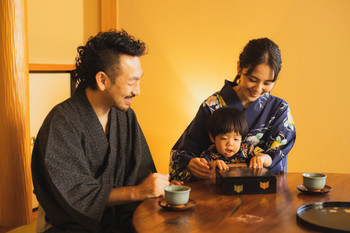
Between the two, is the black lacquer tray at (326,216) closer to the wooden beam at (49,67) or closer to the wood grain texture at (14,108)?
the wood grain texture at (14,108)

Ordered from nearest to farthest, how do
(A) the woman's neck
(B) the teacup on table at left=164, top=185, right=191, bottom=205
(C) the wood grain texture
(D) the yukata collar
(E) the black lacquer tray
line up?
(E) the black lacquer tray, (B) the teacup on table at left=164, top=185, right=191, bottom=205, (D) the yukata collar, (A) the woman's neck, (C) the wood grain texture

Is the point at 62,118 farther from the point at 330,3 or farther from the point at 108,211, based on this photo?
the point at 330,3

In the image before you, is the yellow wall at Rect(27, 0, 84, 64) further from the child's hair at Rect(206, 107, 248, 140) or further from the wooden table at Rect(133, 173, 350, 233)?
the wooden table at Rect(133, 173, 350, 233)

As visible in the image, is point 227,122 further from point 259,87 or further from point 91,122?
point 91,122

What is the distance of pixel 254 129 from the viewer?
2.65 m

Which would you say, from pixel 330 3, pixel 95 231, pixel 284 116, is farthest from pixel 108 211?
pixel 330 3

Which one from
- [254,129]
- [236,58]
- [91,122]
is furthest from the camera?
[236,58]

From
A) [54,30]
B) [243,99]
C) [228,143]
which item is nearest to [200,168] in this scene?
[228,143]

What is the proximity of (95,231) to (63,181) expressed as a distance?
1.06 ft

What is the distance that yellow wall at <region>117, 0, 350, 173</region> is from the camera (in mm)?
3732

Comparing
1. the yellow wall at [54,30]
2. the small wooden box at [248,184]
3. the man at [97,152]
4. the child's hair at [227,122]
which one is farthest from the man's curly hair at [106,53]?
the yellow wall at [54,30]

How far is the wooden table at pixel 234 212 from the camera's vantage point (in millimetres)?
1536

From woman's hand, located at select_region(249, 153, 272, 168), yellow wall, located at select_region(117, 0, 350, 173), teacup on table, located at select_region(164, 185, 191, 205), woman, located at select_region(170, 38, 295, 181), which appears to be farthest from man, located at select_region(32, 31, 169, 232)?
yellow wall, located at select_region(117, 0, 350, 173)

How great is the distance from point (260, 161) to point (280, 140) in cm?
36
